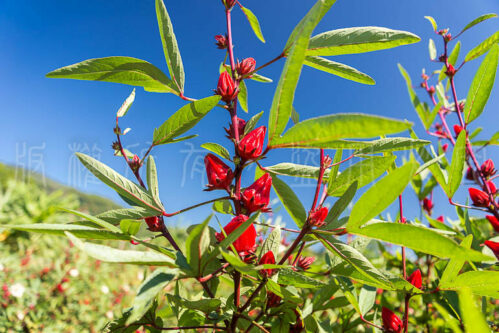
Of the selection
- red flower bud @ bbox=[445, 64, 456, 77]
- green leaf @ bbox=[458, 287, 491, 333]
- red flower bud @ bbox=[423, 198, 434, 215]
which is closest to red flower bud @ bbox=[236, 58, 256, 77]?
green leaf @ bbox=[458, 287, 491, 333]

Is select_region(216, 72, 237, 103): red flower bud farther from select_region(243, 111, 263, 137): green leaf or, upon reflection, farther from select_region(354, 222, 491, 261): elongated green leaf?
select_region(354, 222, 491, 261): elongated green leaf

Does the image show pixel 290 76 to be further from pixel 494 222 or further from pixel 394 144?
pixel 494 222

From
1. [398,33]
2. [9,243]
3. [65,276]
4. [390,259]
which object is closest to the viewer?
[398,33]

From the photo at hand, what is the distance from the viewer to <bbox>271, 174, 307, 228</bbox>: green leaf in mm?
502

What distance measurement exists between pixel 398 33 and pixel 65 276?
2.48 m

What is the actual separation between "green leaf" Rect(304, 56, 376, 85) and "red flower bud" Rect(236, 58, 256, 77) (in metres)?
0.09

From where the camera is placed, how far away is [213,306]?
0.45 m

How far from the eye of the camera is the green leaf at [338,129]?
0.26 metres

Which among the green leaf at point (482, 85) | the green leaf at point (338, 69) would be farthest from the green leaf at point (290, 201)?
the green leaf at point (482, 85)

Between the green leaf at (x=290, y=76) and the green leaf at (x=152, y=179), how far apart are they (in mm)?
225

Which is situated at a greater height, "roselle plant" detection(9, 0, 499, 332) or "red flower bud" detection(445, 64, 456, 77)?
"red flower bud" detection(445, 64, 456, 77)

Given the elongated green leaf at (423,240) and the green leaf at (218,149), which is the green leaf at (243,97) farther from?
the elongated green leaf at (423,240)

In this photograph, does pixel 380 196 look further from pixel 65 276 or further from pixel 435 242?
pixel 65 276

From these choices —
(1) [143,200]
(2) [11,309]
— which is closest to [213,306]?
(1) [143,200]
